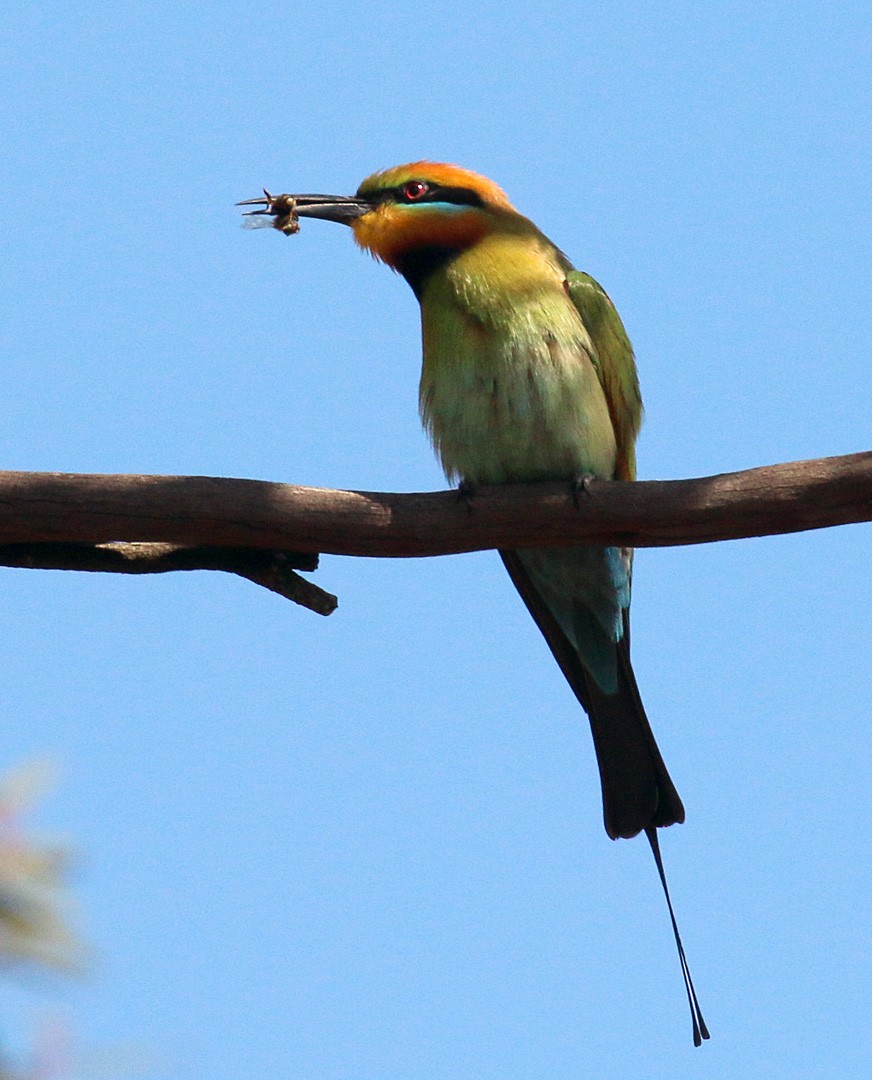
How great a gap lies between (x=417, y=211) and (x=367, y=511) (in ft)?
4.03

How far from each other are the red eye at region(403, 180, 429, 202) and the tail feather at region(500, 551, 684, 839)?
913mm

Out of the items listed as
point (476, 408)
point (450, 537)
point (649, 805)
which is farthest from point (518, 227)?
point (649, 805)

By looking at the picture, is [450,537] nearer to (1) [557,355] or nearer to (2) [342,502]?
(2) [342,502]

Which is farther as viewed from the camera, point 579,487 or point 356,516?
point 579,487

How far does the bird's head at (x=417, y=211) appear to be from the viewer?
3.52 metres

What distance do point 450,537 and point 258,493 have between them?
1.20ft

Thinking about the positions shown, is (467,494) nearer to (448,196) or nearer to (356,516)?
(356,516)

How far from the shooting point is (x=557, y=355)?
323 cm

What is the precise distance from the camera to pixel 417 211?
3.57 meters

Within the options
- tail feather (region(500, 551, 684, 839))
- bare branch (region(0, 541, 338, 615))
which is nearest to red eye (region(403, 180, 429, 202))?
tail feather (region(500, 551, 684, 839))

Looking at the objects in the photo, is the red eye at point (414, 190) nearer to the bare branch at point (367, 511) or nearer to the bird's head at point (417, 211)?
the bird's head at point (417, 211)

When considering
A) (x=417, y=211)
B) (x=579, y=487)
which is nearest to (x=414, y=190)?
(x=417, y=211)

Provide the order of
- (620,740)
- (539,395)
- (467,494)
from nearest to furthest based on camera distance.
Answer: (467,494), (539,395), (620,740)

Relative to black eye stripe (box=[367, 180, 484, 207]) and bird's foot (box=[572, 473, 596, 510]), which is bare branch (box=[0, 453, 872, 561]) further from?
black eye stripe (box=[367, 180, 484, 207])
